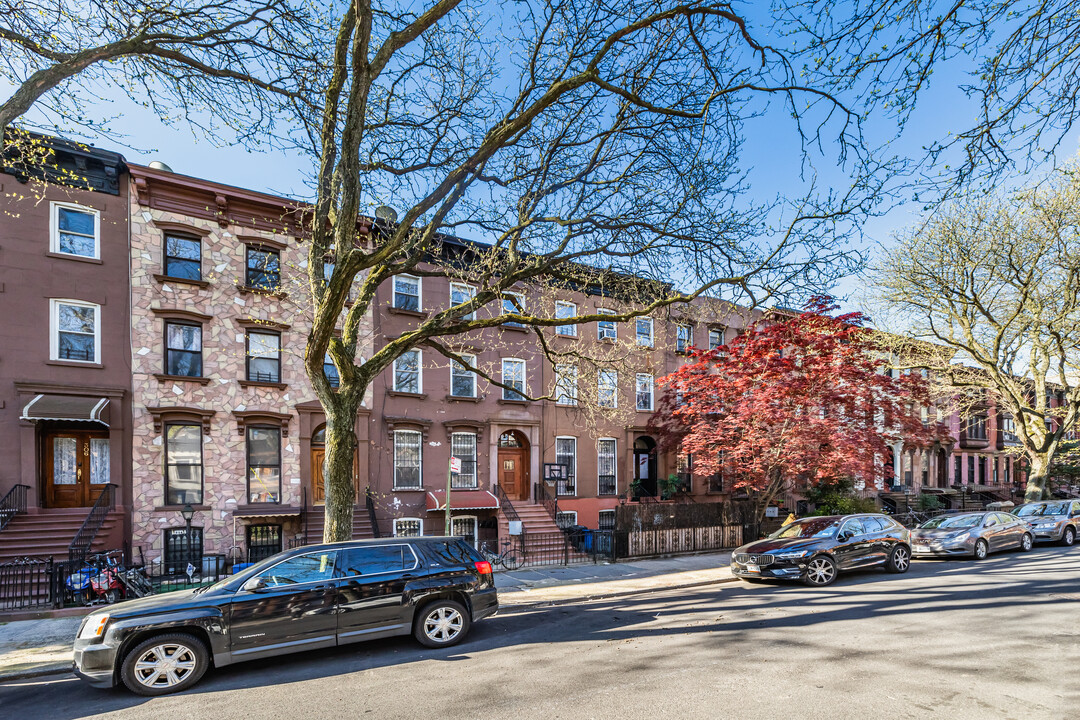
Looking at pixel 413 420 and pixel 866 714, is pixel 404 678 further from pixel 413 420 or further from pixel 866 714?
pixel 413 420

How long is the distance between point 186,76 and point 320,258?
142 inches

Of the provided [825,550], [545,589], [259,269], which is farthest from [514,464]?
[825,550]

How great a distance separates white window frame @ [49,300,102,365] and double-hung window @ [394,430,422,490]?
8.32 meters

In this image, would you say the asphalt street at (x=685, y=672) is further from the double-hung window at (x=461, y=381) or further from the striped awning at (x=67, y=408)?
the double-hung window at (x=461, y=381)

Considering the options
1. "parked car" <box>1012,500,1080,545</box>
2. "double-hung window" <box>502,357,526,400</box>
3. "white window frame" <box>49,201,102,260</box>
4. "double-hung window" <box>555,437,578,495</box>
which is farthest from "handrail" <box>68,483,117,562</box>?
"parked car" <box>1012,500,1080,545</box>

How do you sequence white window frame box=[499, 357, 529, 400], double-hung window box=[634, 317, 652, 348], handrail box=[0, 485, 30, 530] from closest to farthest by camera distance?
handrail box=[0, 485, 30, 530], white window frame box=[499, 357, 529, 400], double-hung window box=[634, 317, 652, 348]

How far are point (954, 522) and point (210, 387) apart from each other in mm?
22450

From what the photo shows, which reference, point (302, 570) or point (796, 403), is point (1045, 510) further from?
point (302, 570)

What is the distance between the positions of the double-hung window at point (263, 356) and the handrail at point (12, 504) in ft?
18.6

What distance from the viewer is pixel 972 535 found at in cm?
1617

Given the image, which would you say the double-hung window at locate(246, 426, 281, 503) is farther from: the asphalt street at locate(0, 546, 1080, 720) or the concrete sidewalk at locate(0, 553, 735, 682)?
the asphalt street at locate(0, 546, 1080, 720)

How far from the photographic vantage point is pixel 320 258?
32.5ft

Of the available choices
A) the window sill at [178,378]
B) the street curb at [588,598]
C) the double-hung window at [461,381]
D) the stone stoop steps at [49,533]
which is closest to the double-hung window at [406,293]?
the double-hung window at [461,381]

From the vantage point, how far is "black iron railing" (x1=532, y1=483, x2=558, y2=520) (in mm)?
20312
